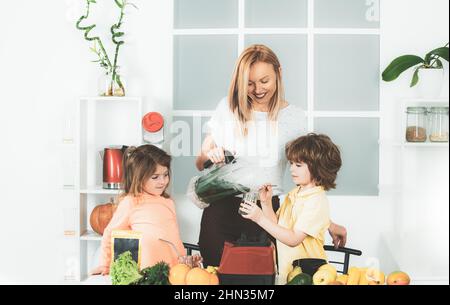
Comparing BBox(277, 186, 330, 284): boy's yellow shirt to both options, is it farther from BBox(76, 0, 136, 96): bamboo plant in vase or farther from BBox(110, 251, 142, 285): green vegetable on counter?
BBox(76, 0, 136, 96): bamboo plant in vase

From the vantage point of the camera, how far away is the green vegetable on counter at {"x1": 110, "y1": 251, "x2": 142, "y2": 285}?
262 centimetres

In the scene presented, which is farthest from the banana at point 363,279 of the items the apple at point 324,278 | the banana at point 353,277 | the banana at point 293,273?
the banana at point 293,273

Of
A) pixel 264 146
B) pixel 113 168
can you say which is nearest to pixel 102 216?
pixel 113 168

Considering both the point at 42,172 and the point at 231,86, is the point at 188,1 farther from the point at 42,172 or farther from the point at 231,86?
the point at 42,172

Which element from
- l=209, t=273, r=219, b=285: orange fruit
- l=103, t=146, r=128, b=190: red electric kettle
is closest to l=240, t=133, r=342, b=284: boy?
l=209, t=273, r=219, b=285: orange fruit

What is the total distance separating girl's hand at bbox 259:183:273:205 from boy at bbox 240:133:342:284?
0.12ft

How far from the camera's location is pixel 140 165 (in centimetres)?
289

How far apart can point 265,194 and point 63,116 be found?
1052 mm

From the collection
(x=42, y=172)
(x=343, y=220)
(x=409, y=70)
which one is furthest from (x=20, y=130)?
(x=409, y=70)

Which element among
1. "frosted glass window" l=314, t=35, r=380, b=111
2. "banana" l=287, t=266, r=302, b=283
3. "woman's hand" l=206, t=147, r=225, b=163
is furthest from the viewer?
"frosted glass window" l=314, t=35, r=380, b=111

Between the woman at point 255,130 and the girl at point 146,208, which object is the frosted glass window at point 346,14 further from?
the girl at point 146,208

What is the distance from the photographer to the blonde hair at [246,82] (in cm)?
295

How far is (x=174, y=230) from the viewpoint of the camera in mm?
2961

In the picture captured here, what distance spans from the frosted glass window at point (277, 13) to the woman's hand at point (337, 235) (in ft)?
3.04
